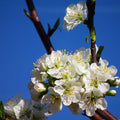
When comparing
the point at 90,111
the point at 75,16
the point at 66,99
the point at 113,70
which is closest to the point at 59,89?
the point at 66,99

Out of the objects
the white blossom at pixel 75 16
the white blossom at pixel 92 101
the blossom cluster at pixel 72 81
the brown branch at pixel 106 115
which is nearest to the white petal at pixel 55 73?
the blossom cluster at pixel 72 81

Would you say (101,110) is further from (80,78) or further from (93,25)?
Answer: (93,25)

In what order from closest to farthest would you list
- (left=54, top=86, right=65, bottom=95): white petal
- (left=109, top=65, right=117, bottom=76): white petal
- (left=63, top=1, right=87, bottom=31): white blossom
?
(left=54, top=86, right=65, bottom=95): white petal → (left=109, top=65, right=117, bottom=76): white petal → (left=63, top=1, right=87, bottom=31): white blossom

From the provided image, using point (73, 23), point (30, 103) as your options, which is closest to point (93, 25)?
point (73, 23)

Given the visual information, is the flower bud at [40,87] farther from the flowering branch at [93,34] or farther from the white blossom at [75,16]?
the white blossom at [75,16]

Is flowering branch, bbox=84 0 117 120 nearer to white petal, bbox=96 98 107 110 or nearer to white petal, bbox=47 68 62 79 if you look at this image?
white petal, bbox=96 98 107 110

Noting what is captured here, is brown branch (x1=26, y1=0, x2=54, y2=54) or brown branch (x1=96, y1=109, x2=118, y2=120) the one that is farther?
brown branch (x1=26, y1=0, x2=54, y2=54)

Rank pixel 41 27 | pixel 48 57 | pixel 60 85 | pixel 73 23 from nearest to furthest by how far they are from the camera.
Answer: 1. pixel 60 85
2. pixel 48 57
3. pixel 41 27
4. pixel 73 23

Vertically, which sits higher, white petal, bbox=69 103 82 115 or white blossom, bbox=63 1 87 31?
white blossom, bbox=63 1 87 31

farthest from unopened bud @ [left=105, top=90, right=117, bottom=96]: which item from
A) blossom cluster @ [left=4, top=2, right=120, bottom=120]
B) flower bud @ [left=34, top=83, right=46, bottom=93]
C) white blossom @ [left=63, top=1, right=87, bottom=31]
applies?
white blossom @ [left=63, top=1, right=87, bottom=31]
